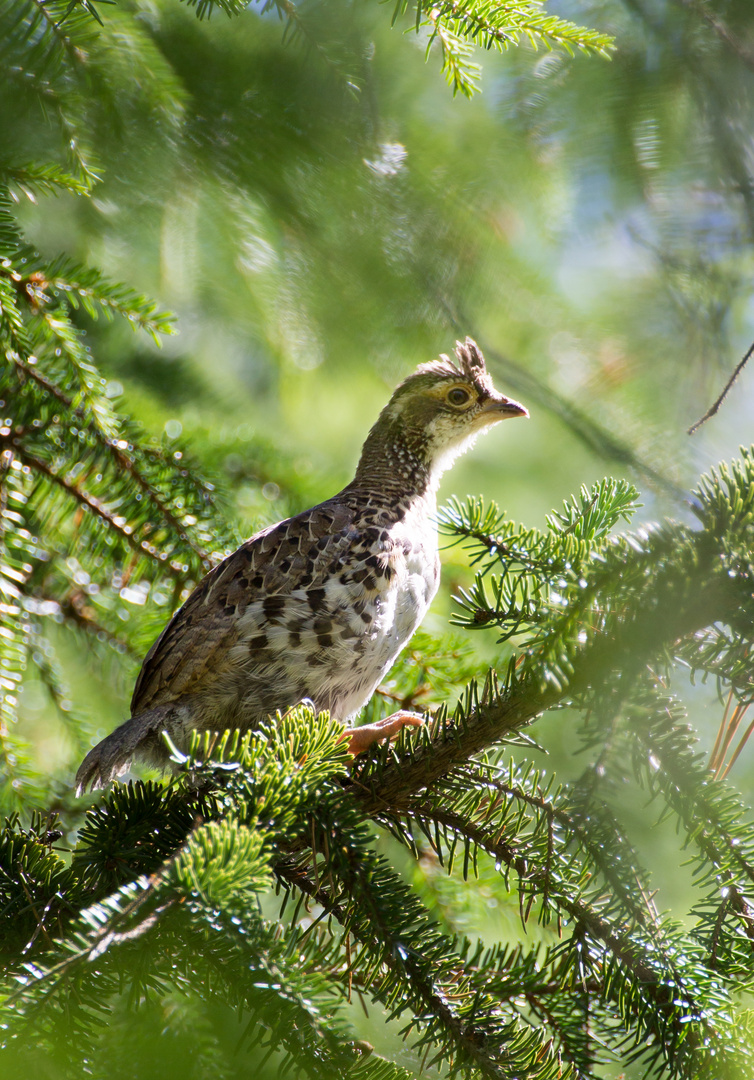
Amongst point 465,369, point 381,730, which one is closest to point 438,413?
point 465,369

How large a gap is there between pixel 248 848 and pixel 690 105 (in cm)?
324

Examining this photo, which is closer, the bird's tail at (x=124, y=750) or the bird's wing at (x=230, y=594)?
the bird's tail at (x=124, y=750)

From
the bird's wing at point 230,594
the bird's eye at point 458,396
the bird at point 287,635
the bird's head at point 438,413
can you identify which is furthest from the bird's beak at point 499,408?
the bird's wing at point 230,594

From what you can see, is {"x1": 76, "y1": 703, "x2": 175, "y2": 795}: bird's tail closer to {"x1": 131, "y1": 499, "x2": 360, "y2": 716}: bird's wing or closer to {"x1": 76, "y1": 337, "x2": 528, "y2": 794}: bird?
{"x1": 76, "y1": 337, "x2": 528, "y2": 794}: bird

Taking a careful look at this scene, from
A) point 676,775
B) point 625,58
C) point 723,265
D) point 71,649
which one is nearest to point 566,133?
point 625,58

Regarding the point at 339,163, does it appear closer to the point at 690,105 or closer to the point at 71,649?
the point at 690,105

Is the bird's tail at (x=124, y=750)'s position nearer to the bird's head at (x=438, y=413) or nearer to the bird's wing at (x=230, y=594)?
the bird's wing at (x=230, y=594)

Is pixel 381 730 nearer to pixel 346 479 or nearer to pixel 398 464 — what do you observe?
pixel 398 464

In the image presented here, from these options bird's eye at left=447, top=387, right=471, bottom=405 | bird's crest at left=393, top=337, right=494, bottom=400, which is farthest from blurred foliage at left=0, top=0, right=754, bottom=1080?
bird's eye at left=447, top=387, right=471, bottom=405

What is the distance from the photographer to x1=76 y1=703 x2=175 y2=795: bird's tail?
2885 mm

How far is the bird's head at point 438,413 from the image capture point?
14.0 ft

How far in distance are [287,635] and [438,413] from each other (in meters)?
1.71

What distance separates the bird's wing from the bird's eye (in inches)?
45.9

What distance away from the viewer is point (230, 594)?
10.9 ft
